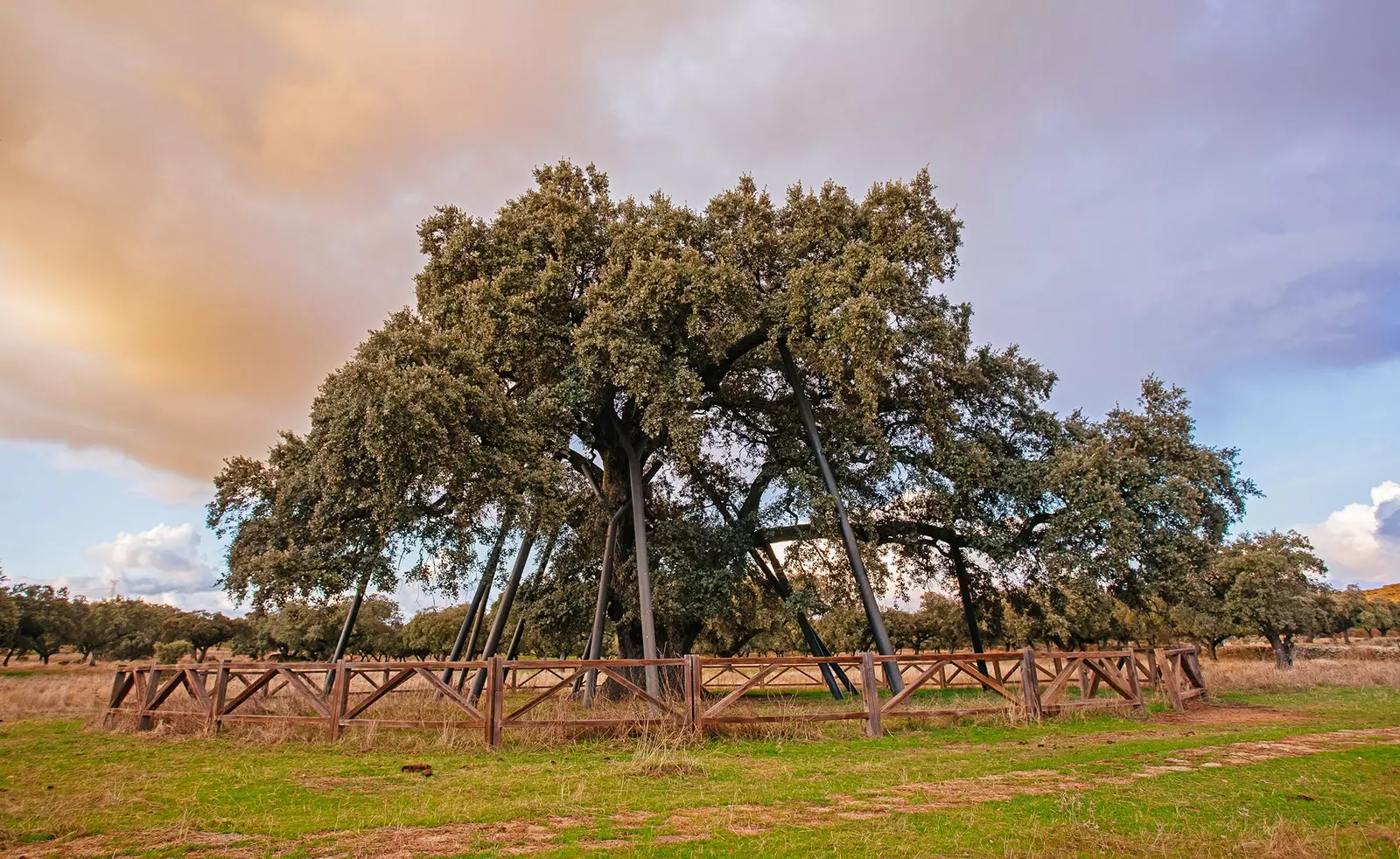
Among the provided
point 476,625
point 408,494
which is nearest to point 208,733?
point 408,494

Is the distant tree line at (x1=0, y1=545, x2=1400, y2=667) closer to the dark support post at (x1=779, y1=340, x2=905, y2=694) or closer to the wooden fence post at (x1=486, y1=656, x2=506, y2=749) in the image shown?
the dark support post at (x1=779, y1=340, x2=905, y2=694)

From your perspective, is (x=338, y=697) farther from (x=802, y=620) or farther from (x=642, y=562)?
(x=802, y=620)

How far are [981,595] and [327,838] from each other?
26.2 meters

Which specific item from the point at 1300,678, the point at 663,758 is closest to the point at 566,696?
the point at 663,758

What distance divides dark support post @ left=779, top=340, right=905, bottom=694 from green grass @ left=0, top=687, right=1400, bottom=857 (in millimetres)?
5988

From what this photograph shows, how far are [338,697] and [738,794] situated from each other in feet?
28.8

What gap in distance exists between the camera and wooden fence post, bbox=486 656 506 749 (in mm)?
12539

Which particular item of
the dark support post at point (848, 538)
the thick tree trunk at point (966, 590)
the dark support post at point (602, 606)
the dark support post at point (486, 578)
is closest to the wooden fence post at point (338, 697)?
the dark support post at point (486, 578)

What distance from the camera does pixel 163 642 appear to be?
57.3 meters

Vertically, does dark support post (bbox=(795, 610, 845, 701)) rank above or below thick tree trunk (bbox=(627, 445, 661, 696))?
below

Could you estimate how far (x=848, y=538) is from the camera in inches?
835

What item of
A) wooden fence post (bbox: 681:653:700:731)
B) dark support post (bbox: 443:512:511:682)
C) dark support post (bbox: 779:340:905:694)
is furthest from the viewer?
→ dark support post (bbox: 443:512:511:682)

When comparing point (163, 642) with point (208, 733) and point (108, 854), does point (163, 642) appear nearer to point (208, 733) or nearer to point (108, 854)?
point (208, 733)

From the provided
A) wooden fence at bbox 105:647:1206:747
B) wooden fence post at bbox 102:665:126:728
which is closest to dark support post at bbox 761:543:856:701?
wooden fence at bbox 105:647:1206:747
